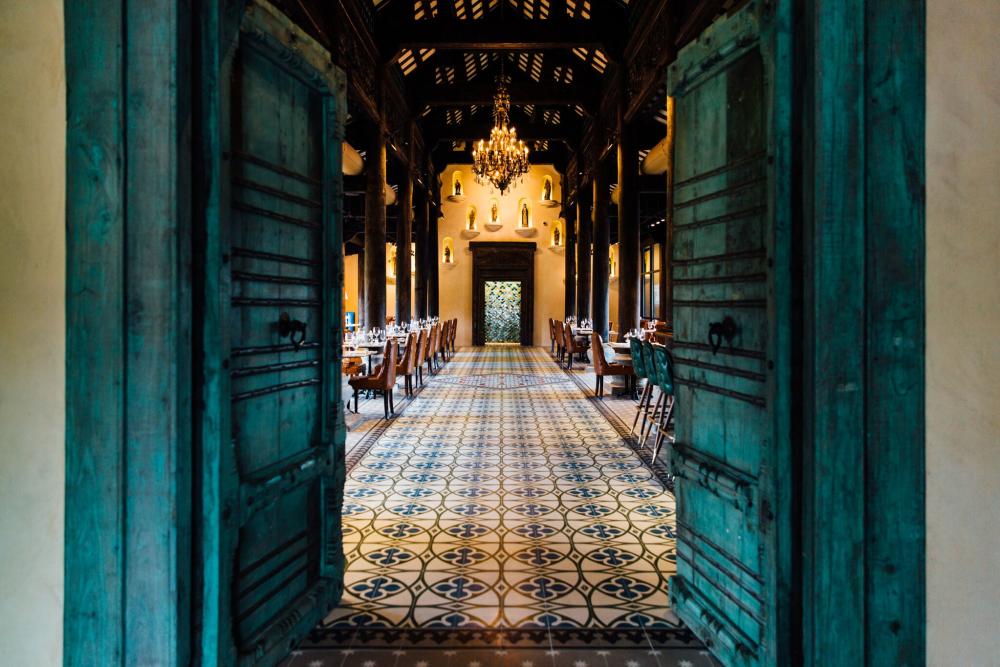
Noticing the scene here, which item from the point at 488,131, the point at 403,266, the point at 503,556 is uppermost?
the point at 488,131

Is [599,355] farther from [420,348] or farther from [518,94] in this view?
[518,94]

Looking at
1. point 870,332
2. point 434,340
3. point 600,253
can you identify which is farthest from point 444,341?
point 870,332

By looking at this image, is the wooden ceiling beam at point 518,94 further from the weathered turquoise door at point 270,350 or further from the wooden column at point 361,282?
the wooden column at point 361,282

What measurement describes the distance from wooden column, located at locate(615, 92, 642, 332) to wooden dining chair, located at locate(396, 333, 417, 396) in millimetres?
3054

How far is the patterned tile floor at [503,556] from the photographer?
6.94ft

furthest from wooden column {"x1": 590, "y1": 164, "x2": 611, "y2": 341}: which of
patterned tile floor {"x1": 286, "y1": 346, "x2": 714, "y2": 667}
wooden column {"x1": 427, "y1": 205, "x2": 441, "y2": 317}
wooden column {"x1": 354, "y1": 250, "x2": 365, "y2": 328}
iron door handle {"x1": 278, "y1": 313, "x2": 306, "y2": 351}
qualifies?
wooden column {"x1": 354, "y1": 250, "x2": 365, "y2": 328}

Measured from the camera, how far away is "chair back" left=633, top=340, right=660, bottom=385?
14.4ft

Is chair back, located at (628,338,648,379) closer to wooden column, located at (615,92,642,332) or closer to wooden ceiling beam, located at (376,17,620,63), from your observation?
wooden column, located at (615,92,642,332)

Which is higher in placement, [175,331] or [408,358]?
[175,331]

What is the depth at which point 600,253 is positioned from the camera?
10.6 m

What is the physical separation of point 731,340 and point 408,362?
6.00 metres
